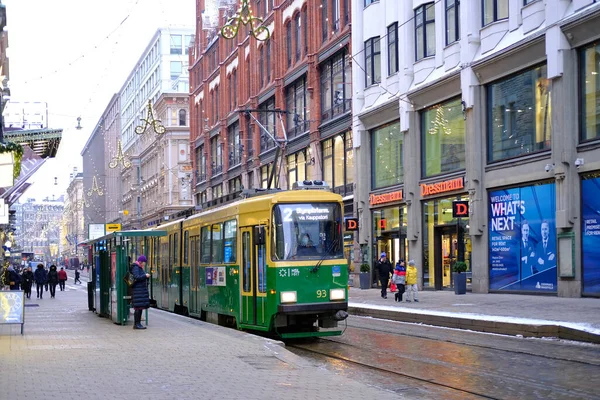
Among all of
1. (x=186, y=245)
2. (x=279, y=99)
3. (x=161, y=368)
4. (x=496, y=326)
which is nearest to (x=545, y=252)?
(x=496, y=326)

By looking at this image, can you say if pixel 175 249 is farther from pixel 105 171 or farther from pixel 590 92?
pixel 105 171

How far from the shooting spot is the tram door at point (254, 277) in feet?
58.5

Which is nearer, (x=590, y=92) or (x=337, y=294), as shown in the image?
(x=337, y=294)

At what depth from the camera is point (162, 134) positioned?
259 ft

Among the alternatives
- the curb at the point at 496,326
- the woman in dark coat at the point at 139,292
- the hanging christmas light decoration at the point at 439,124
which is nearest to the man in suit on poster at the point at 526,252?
the curb at the point at 496,326

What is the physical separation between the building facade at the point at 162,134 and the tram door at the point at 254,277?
61358mm

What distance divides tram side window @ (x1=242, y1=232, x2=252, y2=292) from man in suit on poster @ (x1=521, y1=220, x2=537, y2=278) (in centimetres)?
1359

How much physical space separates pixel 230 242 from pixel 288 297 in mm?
2992

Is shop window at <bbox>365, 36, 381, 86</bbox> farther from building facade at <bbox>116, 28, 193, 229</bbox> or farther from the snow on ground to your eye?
building facade at <bbox>116, 28, 193, 229</bbox>

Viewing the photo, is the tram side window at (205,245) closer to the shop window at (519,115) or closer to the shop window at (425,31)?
the shop window at (519,115)

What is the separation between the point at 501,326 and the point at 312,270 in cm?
507

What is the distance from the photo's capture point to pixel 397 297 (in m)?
30.2

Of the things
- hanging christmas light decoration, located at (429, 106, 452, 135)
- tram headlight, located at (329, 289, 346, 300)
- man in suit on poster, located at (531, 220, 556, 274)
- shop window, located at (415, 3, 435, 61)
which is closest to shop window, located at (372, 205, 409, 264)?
hanging christmas light decoration, located at (429, 106, 452, 135)

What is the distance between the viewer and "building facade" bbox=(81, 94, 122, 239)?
13238 centimetres
